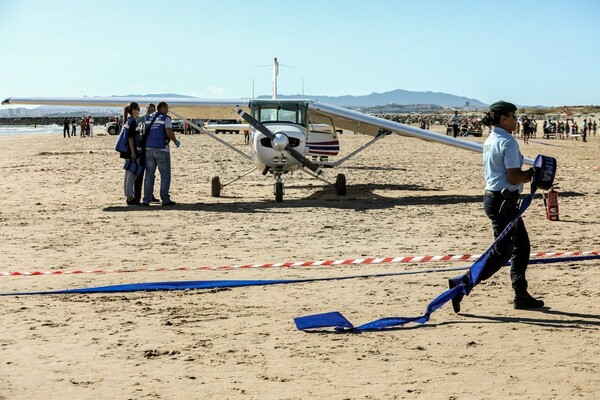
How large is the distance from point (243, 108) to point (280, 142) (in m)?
3.13

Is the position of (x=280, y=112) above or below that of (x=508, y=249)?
above

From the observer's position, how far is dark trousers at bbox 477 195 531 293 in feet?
23.4

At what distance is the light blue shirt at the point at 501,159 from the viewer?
7180 mm

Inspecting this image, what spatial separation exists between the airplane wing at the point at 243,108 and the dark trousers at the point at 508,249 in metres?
11.4

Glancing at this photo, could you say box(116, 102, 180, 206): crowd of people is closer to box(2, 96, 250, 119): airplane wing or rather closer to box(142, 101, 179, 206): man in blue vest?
box(142, 101, 179, 206): man in blue vest

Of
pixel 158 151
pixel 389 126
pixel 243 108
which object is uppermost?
pixel 243 108

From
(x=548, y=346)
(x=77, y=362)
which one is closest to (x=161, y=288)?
(x=77, y=362)

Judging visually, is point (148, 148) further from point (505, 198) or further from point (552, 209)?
point (505, 198)

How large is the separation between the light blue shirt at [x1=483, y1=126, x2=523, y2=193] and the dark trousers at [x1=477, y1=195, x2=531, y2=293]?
152 mm

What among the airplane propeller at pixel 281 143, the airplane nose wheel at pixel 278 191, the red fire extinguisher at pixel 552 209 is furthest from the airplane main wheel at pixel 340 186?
the red fire extinguisher at pixel 552 209

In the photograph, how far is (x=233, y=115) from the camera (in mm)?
21891

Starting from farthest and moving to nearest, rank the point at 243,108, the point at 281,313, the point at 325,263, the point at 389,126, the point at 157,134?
the point at 243,108
the point at 389,126
the point at 157,134
the point at 325,263
the point at 281,313

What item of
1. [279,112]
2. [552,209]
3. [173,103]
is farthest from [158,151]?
[552,209]

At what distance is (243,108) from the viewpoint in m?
19.6
